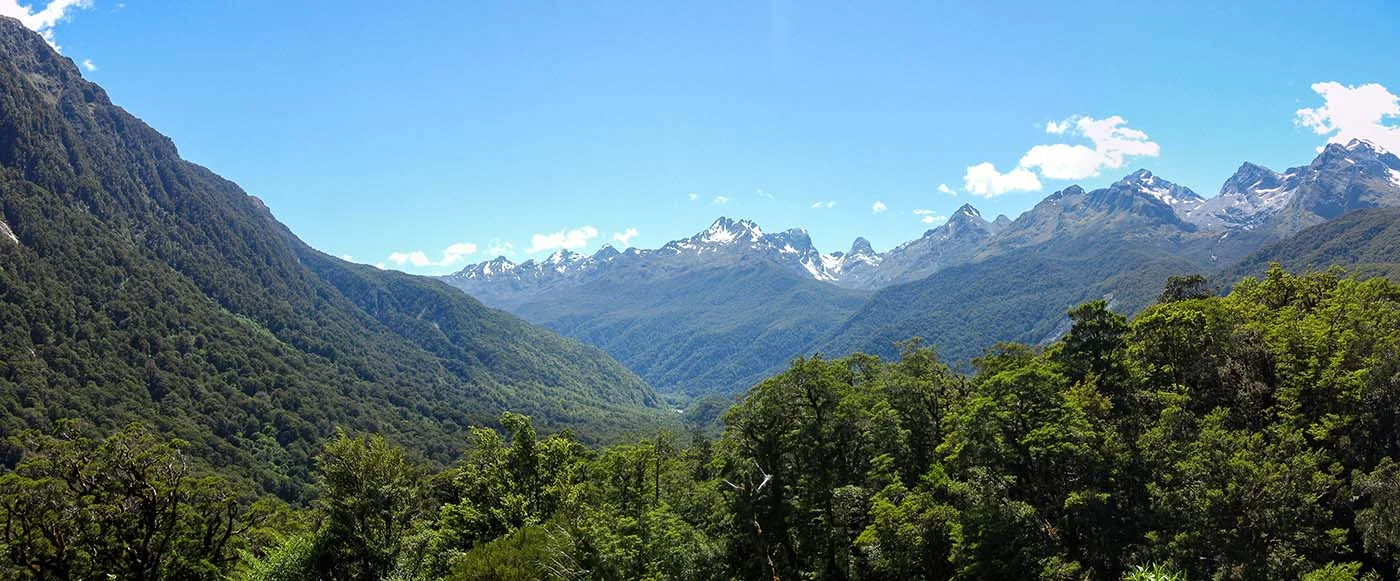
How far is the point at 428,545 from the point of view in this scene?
154 feet

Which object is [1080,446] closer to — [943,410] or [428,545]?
[943,410]

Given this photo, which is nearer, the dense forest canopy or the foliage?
the dense forest canopy

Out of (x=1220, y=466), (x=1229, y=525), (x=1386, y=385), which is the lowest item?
(x=1229, y=525)

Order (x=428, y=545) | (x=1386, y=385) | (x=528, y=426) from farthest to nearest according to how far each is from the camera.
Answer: (x=528, y=426) < (x=428, y=545) < (x=1386, y=385)

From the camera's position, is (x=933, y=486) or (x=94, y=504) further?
(x=933, y=486)

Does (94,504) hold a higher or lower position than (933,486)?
higher

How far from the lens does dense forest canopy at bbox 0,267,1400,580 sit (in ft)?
114

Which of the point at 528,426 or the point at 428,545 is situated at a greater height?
the point at 528,426

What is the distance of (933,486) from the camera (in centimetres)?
4294

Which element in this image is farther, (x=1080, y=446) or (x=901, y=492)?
(x=901, y=492)

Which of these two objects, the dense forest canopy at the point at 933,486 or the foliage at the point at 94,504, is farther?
the foliage at the point at 94,504

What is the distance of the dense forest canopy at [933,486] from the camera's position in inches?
1366

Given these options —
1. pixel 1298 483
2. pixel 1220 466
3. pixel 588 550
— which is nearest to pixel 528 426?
pixel 588 550

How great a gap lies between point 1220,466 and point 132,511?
61416 mm
